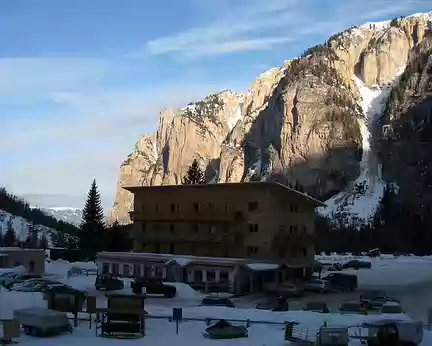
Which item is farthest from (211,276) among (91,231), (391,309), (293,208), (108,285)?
(91,231)

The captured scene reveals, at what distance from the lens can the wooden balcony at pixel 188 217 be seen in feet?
196

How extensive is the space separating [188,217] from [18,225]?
13393 centimetres

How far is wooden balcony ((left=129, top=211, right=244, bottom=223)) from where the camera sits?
5978 cm

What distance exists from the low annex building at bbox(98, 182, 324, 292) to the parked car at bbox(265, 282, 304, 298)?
1.96 metres

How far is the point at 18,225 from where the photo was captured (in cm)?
18450

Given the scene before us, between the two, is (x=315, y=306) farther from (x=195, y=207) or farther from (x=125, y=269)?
(x=125, y=269)

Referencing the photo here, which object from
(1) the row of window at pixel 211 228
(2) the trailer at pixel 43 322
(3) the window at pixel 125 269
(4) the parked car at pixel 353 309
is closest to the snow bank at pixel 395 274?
(1) the row of window at pixel 211 228

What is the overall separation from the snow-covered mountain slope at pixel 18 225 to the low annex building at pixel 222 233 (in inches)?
4656

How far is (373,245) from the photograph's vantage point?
516 feet

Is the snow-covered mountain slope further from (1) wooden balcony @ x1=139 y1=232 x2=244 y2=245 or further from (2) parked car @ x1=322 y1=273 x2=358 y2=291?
(2) parked car @ x1=322 y1=273 x2=358 y2=291

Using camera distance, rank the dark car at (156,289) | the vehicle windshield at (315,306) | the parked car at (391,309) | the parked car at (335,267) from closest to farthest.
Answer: the parked car at (391,309) → the vehicle windshield at (315,306) → the dark car at (156,289) → the parked car at (335,267)

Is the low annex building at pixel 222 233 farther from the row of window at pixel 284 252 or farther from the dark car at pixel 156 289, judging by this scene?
the dark car at pixel 156 289

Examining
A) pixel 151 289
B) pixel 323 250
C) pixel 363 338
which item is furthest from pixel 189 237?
pixel 323 250

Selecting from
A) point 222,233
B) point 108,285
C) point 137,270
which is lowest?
point 108,285
